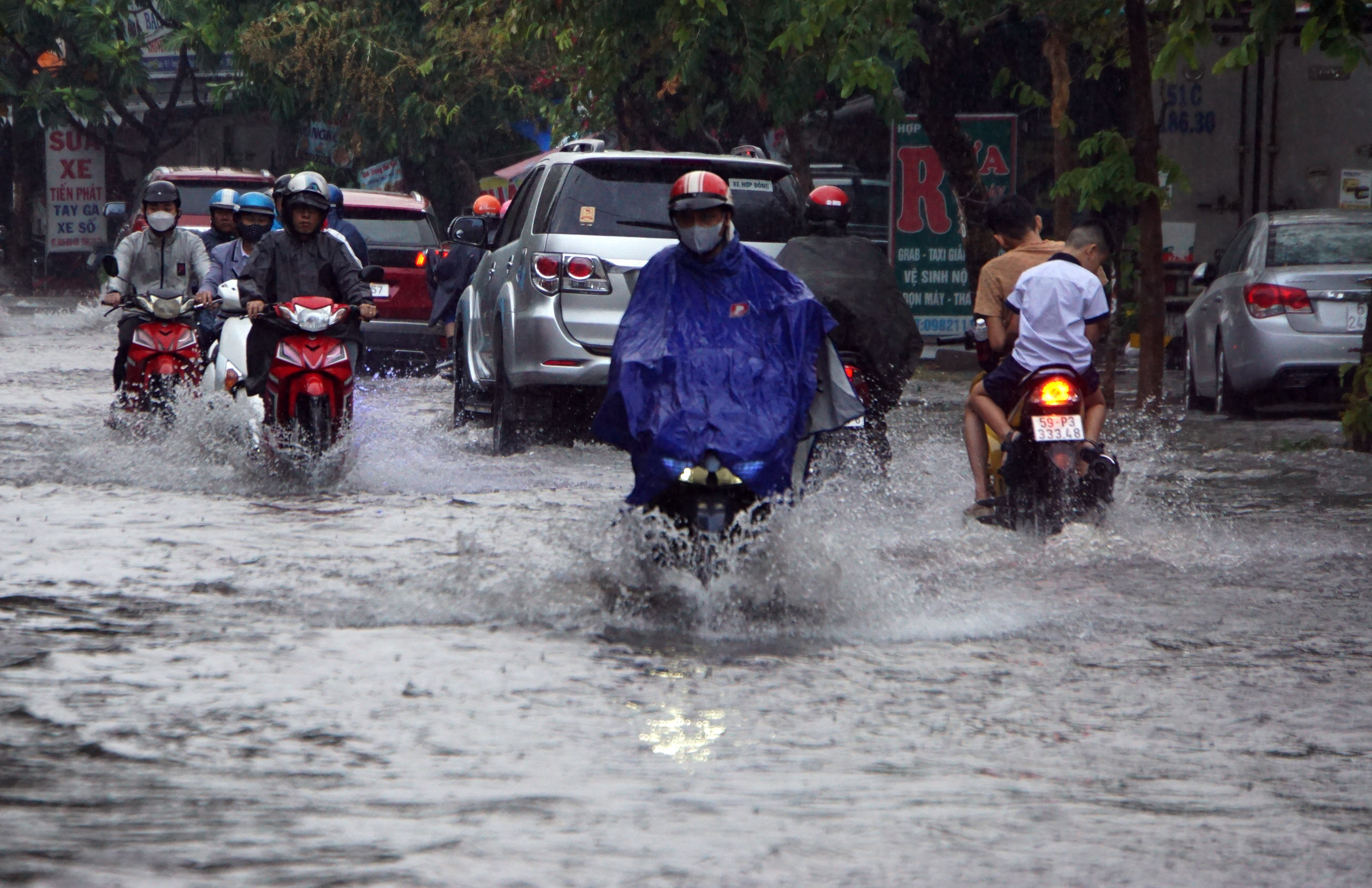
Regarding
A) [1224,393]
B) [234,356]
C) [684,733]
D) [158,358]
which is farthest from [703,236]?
[1224,393]

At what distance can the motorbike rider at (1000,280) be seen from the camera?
8.47 m

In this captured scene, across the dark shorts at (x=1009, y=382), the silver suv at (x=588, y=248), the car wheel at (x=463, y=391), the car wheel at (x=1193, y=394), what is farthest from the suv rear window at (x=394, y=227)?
the dark shorts at (x=1009, y=382)

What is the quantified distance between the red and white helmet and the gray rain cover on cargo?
214cm

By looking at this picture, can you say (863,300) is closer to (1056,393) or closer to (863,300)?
(863,300)

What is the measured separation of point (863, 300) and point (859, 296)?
3 cm

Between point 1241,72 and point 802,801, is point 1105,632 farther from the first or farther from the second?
point 1241,72

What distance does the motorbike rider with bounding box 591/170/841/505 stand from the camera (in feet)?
20.5

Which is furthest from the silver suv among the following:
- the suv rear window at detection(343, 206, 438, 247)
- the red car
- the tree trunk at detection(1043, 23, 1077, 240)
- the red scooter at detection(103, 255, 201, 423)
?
the red car

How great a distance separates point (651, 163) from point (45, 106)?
26.0m

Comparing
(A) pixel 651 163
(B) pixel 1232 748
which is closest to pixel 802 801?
(B) pixel 1232 748

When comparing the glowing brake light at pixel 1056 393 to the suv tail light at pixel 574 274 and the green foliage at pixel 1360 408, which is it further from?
the green foliage at pixel 1360 408

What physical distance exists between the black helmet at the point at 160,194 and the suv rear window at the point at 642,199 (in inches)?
88.4

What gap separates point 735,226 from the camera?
11.0 meters

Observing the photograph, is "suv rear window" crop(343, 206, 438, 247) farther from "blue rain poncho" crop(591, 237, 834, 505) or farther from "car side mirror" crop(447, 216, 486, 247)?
"blue rain poncho" crop(591, 237, 834, 505)
